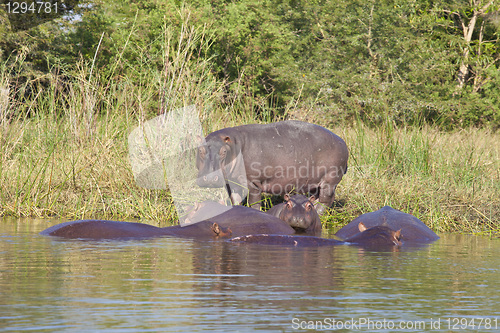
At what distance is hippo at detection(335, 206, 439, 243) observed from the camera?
6836 mm

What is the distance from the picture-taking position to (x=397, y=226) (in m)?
6.96

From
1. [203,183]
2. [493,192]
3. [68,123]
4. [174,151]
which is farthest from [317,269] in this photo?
[68,123]

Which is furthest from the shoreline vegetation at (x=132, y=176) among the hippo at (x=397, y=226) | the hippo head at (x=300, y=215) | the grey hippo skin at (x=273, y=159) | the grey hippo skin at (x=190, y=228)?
the grey hippo skin at (x=190, y=228)

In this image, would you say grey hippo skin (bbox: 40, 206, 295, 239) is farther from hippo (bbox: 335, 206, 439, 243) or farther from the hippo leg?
the hippo leg

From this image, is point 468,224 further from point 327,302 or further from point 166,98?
point 327,302

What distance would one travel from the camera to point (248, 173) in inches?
320

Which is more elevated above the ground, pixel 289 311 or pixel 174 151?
pixel 174 151

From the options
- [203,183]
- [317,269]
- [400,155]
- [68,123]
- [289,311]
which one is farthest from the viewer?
[400,155]

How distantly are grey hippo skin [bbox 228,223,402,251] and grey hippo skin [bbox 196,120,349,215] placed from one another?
190 cm

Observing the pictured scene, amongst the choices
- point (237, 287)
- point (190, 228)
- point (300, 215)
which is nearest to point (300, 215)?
point (300, 215)

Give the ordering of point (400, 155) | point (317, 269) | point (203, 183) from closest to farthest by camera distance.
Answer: point (317, 269) → point (203, 183) → point (400, 155)

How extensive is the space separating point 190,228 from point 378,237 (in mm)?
1673

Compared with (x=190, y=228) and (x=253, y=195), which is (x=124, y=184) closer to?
(x=253, y=195)

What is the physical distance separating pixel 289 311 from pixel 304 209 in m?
3.90
